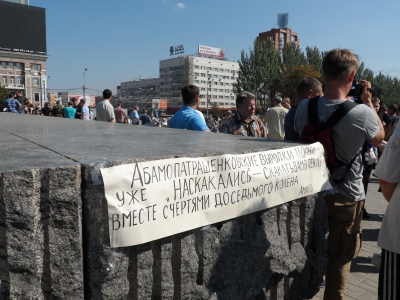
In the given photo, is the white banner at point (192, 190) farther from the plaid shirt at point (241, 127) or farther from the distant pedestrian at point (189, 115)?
the plaid shirt at point (241, 127)

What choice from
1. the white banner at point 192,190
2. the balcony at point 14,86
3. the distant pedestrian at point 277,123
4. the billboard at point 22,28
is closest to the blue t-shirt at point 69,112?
the distant pedestrian at point 277,123

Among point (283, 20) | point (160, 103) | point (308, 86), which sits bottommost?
point (308, 86)

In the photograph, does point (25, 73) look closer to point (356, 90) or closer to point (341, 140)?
point (356, 90)

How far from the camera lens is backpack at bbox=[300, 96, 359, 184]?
8.24 feet

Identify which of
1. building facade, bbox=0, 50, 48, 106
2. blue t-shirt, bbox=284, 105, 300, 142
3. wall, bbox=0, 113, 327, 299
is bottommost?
wall, bbox=0, 113, 327, 299

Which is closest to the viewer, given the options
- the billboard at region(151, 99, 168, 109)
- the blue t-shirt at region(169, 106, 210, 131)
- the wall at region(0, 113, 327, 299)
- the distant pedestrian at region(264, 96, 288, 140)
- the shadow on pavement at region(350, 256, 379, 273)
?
the wall at region(0, 113, 327, 299)

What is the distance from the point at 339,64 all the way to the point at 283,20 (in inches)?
5253

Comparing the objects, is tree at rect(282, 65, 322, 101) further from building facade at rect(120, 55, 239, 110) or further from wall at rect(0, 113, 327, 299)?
building facade at rect(120, 55, 239, 110)

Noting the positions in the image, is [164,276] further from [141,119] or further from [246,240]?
[141,119]

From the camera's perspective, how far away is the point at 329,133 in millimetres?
2566

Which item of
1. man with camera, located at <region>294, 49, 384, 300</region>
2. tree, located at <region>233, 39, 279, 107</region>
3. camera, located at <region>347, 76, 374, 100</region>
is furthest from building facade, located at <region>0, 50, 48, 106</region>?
man with camera, located at <region>294, 49, 384, 300</region>

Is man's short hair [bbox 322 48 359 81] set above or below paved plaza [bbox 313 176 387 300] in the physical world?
above

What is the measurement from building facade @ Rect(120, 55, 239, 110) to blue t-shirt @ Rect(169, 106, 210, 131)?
108 m

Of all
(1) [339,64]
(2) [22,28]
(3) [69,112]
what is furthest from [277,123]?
(2) [22,28]
